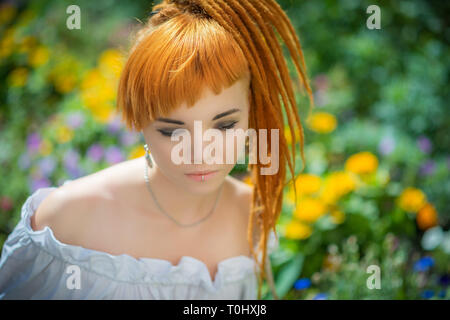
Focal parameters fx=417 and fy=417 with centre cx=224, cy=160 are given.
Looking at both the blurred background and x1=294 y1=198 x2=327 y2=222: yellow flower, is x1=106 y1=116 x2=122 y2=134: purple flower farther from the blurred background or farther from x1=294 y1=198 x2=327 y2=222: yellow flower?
x1=294 y1=198 x2=327 y2=222: yellow flower

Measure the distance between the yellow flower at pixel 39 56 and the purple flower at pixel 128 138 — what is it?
1191 mm

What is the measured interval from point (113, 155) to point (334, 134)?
1.52m

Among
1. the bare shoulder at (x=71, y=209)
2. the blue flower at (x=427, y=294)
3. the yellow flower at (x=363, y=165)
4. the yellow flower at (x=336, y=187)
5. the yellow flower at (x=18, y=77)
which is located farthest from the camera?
the yellow flower at (x=18, y=77)

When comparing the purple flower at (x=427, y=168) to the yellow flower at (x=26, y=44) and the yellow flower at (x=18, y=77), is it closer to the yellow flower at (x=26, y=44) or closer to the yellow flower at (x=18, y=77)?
the yellow flower at (x=18, y=77)

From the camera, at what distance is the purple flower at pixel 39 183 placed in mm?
2234

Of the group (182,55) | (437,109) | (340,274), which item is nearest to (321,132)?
(437,109)

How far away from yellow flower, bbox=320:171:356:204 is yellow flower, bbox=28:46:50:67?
233 centimetres

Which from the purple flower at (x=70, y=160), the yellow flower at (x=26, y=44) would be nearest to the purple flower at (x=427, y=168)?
the purple flower at (x=70, y=160)

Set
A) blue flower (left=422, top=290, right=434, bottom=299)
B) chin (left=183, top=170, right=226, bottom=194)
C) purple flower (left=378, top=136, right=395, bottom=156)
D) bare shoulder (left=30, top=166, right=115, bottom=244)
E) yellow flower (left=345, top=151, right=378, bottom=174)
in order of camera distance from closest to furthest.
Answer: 1. chin (left=183, top=170, right=226, bottom=194)
2. bare shoulder (left=30, top=166, right=115, bottom=244)
3. blue flower (left=422, top=290, right=434, bottom=299)
4. yellow flower (left=345, top=151, right=378, bottom=174)
5. purple flower (left=378, top=136, right=395, bottom=156)

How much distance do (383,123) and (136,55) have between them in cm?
231

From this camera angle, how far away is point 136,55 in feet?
3.89

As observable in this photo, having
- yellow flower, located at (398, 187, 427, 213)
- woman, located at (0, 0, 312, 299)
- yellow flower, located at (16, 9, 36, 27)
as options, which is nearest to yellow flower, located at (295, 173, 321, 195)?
yellow flower, located at (398, 187, 427, 213)

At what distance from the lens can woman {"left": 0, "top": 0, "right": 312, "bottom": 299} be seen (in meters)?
1.15

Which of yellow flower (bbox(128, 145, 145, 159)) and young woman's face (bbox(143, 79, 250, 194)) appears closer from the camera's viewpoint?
young woman's face (bbox(143, 79, 250, 194))
